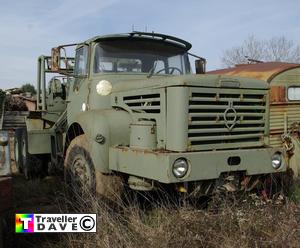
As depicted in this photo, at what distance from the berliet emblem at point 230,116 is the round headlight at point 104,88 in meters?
1.76

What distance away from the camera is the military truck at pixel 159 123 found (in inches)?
184

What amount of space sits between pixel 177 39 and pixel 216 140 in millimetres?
2276

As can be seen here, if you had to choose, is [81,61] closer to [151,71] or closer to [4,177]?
[151,71]

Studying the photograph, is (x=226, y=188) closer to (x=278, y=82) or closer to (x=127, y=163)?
(x=127, y=163)

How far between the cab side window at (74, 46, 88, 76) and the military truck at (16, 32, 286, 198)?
0.02 m

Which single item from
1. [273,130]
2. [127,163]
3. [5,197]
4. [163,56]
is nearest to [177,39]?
[163,56]

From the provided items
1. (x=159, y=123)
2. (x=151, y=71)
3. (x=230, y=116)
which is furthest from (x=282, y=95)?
(x=159, y=123)

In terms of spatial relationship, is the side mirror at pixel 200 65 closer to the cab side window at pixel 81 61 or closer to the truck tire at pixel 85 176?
the cab side window at pixel 81 61

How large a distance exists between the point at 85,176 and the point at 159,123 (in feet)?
4.65

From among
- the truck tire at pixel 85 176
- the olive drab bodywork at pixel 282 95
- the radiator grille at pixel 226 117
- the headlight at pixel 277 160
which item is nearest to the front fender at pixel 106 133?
the truck tire at pixel 85 176

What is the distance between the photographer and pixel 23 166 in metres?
8.09

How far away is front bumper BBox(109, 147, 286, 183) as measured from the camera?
176 inches

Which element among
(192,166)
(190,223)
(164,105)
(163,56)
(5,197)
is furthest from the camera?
(163,56)

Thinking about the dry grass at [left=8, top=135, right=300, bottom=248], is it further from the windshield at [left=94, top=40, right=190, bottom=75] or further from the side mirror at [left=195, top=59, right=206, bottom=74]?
the side mirror at [left=195, top=59, right=206, bottom=74]
